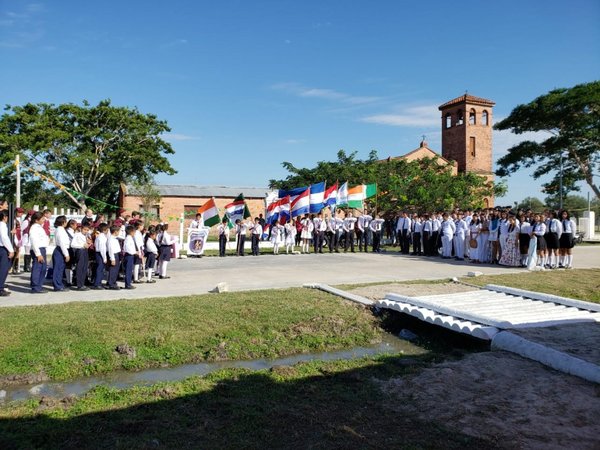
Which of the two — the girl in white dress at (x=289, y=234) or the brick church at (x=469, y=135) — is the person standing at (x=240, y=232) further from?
the brick church at (x=469, y=135)

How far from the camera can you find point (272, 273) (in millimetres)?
14758

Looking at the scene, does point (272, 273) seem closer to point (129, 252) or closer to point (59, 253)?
point (129, 252)

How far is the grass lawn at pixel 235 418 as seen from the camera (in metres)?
4.38

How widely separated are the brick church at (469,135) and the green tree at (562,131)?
9.63 m

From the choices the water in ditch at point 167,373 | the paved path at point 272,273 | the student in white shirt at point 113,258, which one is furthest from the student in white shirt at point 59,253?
the water in ditch at point 167,373

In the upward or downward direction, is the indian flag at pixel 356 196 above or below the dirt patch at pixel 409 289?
above

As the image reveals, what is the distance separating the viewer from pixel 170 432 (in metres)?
4.58

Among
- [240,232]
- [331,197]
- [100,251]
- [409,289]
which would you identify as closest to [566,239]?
[409,289]

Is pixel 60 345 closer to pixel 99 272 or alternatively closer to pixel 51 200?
pixel 99 272

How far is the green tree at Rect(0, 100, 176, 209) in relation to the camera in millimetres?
31562

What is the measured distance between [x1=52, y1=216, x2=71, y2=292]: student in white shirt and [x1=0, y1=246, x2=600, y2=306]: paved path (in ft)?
1.56

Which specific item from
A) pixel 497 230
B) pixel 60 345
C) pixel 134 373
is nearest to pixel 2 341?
pixel 60 345

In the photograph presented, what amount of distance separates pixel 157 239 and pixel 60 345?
263 inches

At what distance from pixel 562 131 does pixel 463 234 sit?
57.3 feet
